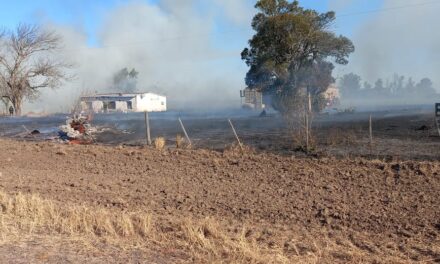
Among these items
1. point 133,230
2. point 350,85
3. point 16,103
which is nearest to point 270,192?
point 133,230

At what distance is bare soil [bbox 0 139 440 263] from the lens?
22.2 ft

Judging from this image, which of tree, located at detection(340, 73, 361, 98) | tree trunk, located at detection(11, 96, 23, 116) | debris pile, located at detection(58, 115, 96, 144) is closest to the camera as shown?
debris pile, located at detection(58, 115, 96, 144)

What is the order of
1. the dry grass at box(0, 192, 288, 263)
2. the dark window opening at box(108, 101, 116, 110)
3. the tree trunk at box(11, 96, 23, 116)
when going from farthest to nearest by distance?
1. the dark window opening at box(108, 101, 116, 110)
2. the tree trunk at box(11, 96, 23, 116)
3. the dry grass at box(0, 192, 288, 263)

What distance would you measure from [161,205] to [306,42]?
29.8m

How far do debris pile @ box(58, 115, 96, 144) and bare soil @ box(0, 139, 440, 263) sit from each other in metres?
5.53

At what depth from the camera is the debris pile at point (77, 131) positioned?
2027 centimetres

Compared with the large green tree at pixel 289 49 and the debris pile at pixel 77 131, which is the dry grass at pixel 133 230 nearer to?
the debris pile at pixel 77 131

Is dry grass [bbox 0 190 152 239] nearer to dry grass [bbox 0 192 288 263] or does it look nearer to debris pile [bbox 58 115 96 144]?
dry grass [bbox 0 192 288 263]

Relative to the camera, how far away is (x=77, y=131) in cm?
2059

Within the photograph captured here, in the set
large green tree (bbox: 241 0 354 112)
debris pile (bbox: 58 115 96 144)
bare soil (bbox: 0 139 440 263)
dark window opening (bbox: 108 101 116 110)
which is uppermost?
large green tree (bbox: 241 0 354 112)

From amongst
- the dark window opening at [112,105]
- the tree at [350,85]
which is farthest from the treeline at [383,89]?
the dark window opening at [112,105]

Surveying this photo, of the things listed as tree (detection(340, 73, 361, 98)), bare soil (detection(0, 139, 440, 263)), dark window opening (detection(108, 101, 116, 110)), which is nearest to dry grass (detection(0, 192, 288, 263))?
bare soil (detection(0, 139, 440, 263))

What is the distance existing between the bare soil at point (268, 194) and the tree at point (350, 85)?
145m

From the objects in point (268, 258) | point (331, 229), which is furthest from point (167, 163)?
point (268, 258)
